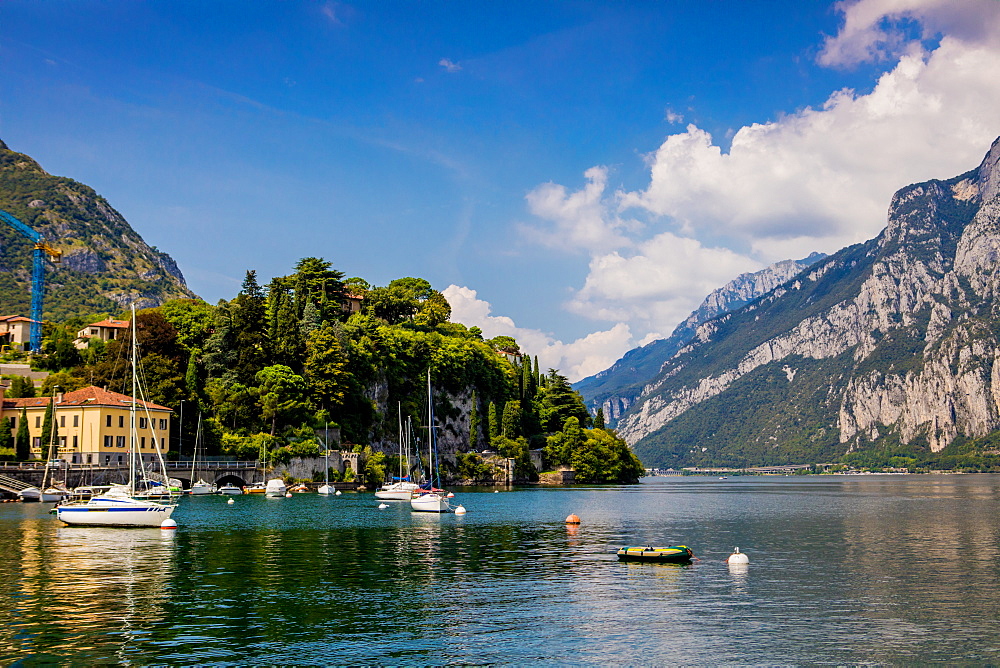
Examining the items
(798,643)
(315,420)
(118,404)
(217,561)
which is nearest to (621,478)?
(315,420)

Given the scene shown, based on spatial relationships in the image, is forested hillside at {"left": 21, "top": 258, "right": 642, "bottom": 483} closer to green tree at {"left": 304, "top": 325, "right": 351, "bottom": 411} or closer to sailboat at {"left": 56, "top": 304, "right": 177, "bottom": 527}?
green tree at {"left": 304, "top": 325, "right": 351, "bottom": 411}

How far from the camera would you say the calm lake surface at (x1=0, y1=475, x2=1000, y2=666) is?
1169 inches

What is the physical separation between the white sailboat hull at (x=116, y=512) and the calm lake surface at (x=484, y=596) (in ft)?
3.62

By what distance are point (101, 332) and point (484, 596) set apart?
123 m

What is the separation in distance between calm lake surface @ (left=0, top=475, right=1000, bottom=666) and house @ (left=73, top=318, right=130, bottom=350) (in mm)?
72426

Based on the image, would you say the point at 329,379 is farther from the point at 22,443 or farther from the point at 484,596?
the point at 484,596

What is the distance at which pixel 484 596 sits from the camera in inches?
1581

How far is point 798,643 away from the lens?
3116 cm

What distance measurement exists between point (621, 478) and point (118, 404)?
122113 mm

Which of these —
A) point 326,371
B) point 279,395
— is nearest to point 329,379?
point 326,371

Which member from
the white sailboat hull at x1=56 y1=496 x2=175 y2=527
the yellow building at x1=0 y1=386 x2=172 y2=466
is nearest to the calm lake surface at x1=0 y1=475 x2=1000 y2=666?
the white sailboat hull at x1=56 y1=496 x2=175 y2=527

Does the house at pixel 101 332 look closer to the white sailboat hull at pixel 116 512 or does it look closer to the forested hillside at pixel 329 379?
the forested hillside at pixel 329 379

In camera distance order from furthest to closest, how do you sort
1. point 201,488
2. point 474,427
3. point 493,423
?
point 493,423, point 474,427, point 201,488

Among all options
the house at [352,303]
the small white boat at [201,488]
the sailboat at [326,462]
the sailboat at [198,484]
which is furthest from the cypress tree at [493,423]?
the small white boat at [201,488]
